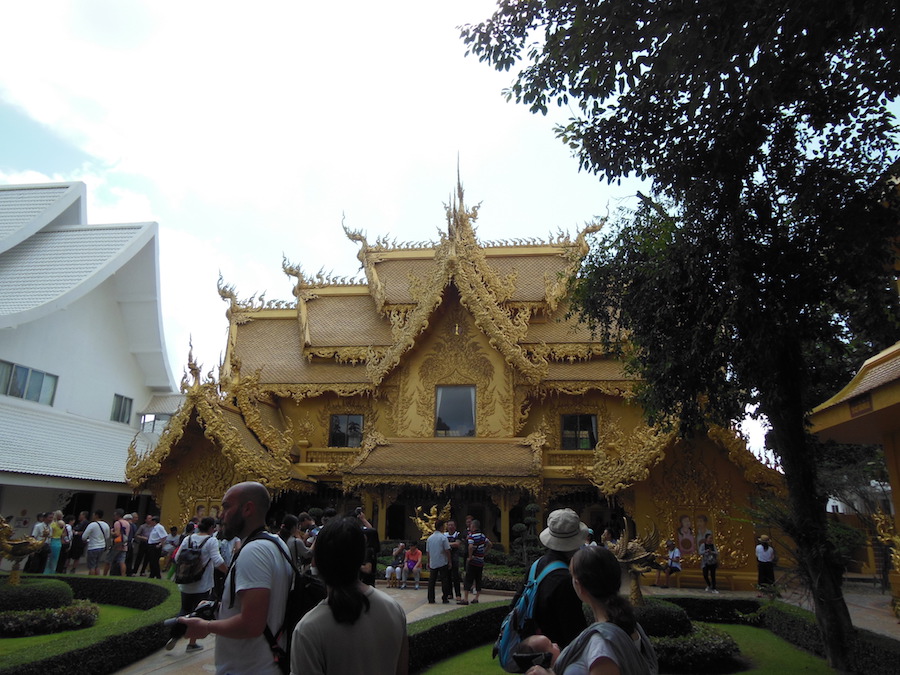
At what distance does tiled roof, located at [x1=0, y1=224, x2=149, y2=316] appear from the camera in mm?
20891

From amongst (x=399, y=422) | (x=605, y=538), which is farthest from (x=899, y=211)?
(x=399, y=422)

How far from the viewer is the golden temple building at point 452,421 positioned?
554 inches

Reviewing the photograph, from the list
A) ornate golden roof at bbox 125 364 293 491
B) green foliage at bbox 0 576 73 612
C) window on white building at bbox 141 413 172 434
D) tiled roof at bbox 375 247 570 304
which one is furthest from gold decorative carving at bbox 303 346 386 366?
green foliage at bbox 0 576 73 612

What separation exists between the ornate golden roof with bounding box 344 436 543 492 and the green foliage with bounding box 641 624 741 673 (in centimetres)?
706

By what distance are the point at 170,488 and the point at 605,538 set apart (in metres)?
10.2

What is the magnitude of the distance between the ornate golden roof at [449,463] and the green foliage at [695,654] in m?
7.06

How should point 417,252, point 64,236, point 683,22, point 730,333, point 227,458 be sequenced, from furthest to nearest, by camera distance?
1. point 64,236
2. point 417,252
3. point 227,458
4. point 730,333
5. point 683,22

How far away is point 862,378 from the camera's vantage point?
9.98m

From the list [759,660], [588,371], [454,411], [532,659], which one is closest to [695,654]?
[759,660]

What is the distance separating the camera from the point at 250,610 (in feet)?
8.18

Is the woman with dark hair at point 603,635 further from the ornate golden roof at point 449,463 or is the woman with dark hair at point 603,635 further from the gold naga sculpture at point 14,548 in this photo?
the ornate golden roof at point 449,463

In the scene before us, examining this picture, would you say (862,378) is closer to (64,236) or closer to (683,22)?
(683,22)

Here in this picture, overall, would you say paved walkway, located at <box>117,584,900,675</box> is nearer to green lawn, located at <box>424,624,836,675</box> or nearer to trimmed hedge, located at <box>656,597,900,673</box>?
trimmed hedge, located at <box>656,597,900,673</box>

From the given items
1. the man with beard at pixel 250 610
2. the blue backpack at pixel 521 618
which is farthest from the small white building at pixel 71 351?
the blue backpack at pixel 521 618
